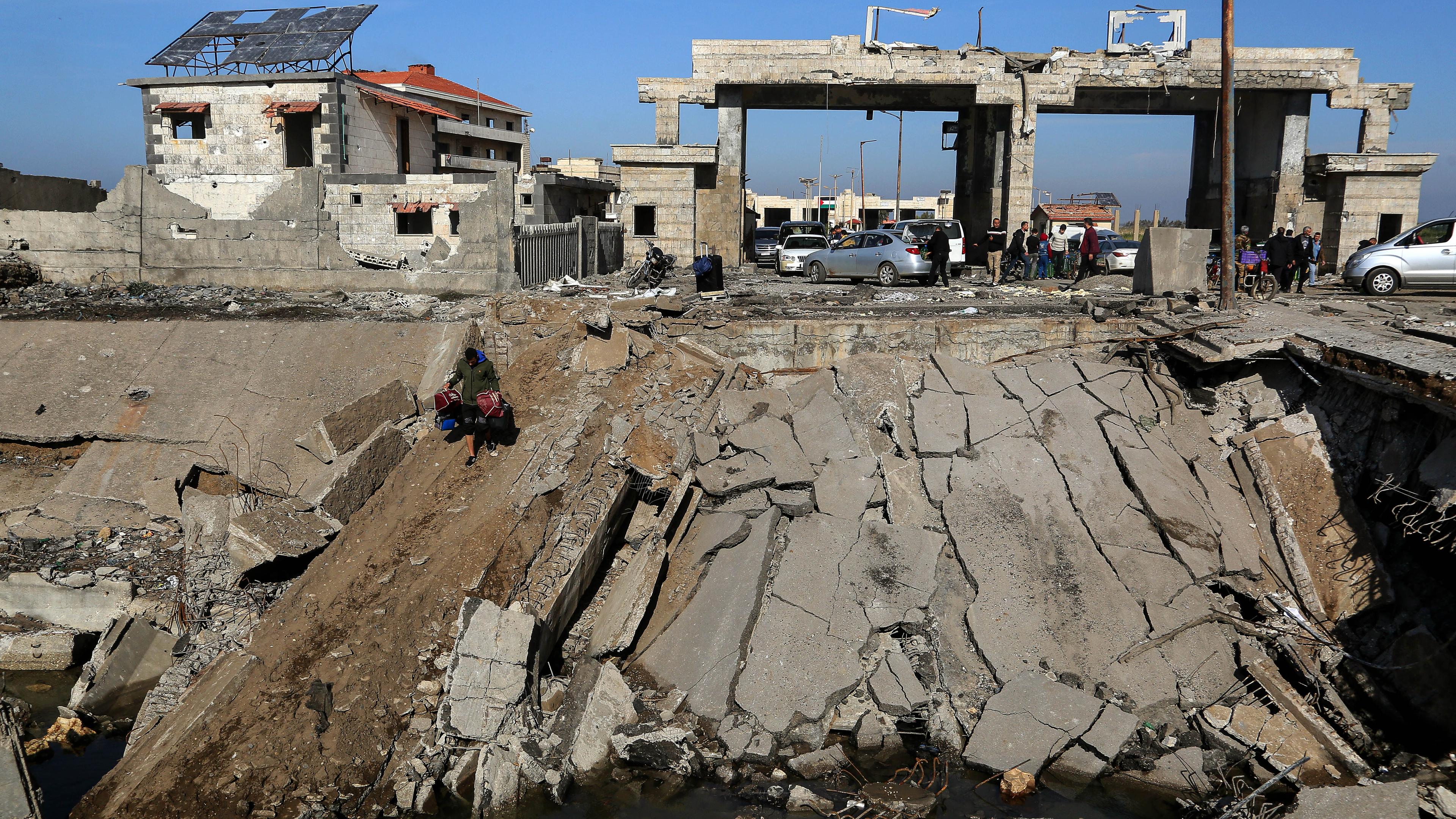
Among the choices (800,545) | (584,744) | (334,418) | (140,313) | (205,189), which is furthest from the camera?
(205,189)

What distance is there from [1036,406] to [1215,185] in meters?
20.7

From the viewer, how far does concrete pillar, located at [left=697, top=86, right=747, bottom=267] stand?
24.9 meters

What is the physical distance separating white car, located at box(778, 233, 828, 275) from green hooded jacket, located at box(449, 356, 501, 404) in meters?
13.9

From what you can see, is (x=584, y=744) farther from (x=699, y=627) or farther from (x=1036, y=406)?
(x=1036, y=406)

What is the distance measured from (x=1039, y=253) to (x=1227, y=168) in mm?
9390

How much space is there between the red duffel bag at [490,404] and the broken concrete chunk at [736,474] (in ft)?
7.93

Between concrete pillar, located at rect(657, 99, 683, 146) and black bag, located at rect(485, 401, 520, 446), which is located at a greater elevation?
concrete pillar, located at rect(657, 99, 683, 146)

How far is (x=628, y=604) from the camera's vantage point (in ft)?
27.9

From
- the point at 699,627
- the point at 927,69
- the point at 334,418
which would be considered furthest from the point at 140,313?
the point at 927,69

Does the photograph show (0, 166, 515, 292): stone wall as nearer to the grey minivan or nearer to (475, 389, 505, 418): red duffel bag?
(475, 389, 505, 418): red duffel bag

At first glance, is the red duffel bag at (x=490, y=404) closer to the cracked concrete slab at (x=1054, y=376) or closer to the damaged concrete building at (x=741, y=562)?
the damaged concrete building at (x=741, y=562)

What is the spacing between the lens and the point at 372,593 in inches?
332

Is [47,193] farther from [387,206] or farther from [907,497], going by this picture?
[907,497]

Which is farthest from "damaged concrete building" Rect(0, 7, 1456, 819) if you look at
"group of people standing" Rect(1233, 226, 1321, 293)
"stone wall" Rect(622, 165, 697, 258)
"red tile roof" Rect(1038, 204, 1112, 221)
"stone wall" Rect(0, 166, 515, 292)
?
"red tile roof" Rect(1038, 204, 1112, 221)
